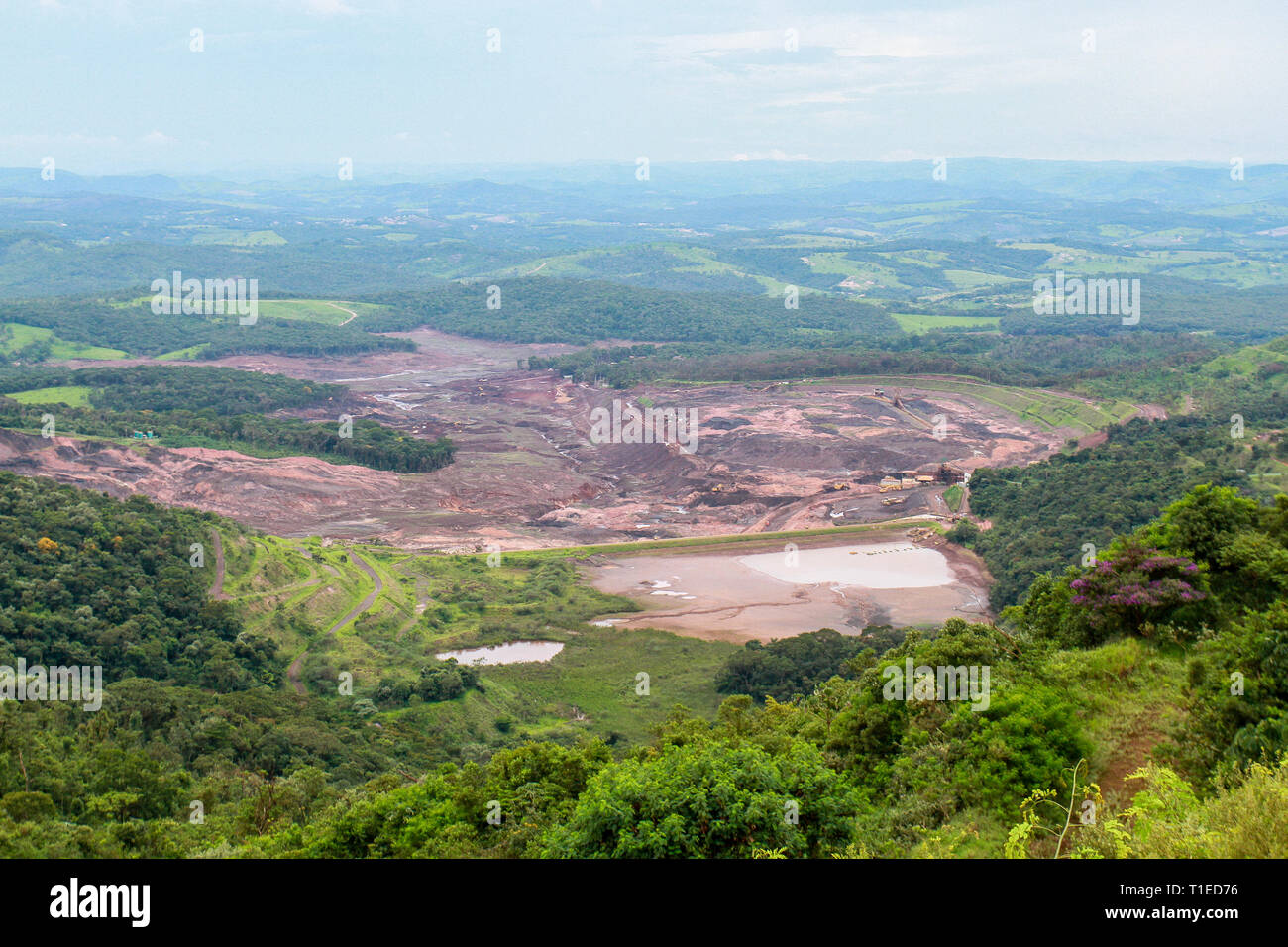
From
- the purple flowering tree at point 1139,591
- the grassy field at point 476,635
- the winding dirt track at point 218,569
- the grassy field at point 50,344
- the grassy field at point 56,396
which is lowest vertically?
the grassy field at point 476,635

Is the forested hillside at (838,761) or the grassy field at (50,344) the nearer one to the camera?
the forested hillside at (838,761)

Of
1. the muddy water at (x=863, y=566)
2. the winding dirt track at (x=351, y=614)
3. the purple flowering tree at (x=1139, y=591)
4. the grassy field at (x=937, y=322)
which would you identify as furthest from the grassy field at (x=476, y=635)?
the grassy field at (x=937, y=322)

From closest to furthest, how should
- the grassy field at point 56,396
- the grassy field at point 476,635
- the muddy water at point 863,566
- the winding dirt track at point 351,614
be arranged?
the grassy field at point 476,635, the winding dirt track at point 351,614, the muddy water at point 863,566, the grassy field at point 56,396

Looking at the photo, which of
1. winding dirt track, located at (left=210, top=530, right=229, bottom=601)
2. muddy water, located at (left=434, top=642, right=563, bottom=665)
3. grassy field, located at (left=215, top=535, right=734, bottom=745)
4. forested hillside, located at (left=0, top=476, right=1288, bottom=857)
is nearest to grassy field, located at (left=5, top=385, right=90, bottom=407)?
grassy field, located at (left=215, top=535, right=734, bottom=745)

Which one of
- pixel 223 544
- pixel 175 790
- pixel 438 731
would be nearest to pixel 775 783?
pixel 175 790

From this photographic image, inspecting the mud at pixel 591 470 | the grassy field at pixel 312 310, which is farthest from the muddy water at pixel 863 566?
the grassy field at pixel 312 310

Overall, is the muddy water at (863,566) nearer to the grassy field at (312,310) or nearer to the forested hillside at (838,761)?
the forested hillside at (838,761)

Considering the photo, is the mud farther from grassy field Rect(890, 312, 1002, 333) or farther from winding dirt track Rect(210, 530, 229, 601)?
grassy field Rect(890, 312, 1002, 333)

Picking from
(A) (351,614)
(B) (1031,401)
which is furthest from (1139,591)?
(B) (1031,401)

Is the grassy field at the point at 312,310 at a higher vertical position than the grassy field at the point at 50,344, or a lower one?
higher

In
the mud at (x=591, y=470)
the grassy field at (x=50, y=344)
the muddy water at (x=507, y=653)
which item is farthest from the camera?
the grassy field at (x=50, y=344)
